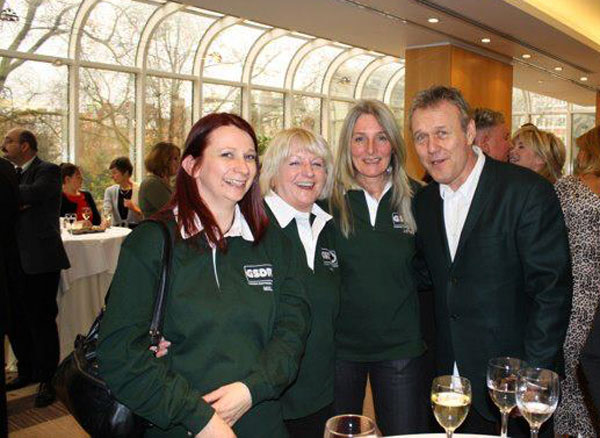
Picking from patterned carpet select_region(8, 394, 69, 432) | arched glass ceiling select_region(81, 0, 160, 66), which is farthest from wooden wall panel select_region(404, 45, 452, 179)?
patterned carpet select_region(8, 394, 69, 432)

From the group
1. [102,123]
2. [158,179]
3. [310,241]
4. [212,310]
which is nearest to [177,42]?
[102,123]

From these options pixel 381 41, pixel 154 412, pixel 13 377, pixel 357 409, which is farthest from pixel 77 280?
pixel 381 41

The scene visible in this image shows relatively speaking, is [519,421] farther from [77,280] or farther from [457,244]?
[77,280]

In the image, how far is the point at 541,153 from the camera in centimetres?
388

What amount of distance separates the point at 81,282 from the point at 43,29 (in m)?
4.26

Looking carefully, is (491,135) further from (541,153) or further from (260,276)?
(260,276)

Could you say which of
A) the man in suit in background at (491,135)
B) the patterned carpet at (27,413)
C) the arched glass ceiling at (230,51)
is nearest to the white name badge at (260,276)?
the man in suit in background at (491,135)

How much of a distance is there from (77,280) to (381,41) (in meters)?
6.11

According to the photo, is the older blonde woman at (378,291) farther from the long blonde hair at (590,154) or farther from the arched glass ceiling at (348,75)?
the arched glass ceiling at (348,75)

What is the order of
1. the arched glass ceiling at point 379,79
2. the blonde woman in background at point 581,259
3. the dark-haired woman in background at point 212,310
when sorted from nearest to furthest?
the dark-haired woman in background at point 212,310, the blonde woman in background at point 581,259, the arched glass ceiling at point 379,79

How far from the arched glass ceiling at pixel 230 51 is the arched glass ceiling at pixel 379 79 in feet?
12.8

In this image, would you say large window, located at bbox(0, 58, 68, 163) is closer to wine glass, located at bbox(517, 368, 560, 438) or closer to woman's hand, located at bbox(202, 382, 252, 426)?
woman's hand, located at bbox(202, 382, 252, 426)

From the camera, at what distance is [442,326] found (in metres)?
2.37

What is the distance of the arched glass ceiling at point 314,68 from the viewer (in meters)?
11.8
